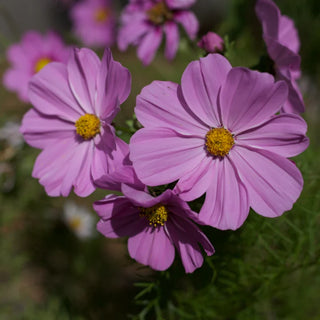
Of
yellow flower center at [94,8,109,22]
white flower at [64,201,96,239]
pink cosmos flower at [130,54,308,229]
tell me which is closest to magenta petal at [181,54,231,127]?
pink cosmos flower at [130,54,308,229]

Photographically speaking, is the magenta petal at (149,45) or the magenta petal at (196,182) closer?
the magenta petal at (196,182)

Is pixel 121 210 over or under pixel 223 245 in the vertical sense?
over

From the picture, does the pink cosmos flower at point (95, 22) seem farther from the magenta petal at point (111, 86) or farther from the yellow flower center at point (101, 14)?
the magenta petal at point (111, 86)

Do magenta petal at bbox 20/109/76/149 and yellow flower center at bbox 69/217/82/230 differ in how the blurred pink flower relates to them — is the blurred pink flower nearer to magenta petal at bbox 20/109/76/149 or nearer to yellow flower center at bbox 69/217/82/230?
magenta petal at bbox 20/109/76/149

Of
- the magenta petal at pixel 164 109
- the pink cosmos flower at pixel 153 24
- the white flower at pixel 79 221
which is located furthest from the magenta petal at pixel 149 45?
the white flower at pixel 79 221

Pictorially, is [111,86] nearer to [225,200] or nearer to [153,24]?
[225,200]

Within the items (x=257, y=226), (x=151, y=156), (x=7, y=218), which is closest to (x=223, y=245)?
(x=257, y=226)

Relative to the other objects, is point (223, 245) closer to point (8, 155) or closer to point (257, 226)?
point (257, 226)

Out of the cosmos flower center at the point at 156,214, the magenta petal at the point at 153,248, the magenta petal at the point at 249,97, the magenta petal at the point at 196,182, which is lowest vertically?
the magenta petal at the point at 153,248
